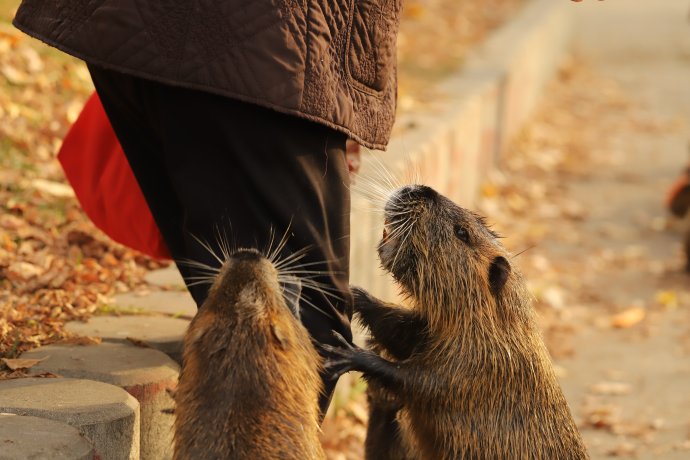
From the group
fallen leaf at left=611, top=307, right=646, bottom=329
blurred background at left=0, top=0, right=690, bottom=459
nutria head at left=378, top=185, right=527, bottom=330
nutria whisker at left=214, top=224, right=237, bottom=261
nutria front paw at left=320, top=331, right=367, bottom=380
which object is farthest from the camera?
fallen leaf at left=611, top=307, right=646, bottom=329

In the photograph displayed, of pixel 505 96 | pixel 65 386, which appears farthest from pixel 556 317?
pixel 65 386

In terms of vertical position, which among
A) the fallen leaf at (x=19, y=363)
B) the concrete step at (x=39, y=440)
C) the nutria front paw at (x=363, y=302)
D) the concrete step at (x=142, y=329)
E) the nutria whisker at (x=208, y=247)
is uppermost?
the nutria front paw at (x=363, y=302)

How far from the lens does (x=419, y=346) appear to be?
146 inches

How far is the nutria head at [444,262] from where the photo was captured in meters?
3.64

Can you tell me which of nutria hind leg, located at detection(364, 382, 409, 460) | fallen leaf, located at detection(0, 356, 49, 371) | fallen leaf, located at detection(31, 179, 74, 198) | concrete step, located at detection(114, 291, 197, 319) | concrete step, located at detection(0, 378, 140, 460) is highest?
fallen leaf, located at detection(31, 179, 74, 198)

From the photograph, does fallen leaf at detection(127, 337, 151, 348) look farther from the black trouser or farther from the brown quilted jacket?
the brown quilted jacket

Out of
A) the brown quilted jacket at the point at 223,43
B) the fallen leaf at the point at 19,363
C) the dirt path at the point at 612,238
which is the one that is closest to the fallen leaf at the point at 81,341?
the fallen leaf at the point at 19,363

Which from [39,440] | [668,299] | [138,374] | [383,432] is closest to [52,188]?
[138,374]

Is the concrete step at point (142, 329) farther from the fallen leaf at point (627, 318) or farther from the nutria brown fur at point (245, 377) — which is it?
the fallen leaf at point (627, 318)

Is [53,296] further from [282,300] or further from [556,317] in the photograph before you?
[556,317]

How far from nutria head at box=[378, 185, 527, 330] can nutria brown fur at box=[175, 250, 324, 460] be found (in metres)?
0.83

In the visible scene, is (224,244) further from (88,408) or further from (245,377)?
(88,408)

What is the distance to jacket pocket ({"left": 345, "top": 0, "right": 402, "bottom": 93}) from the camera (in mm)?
2939

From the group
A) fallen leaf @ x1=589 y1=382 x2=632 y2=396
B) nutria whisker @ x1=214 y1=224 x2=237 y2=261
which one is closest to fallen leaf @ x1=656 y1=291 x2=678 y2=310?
fallen leaf @ x1=589 y1=382 x2=632 y2=396
